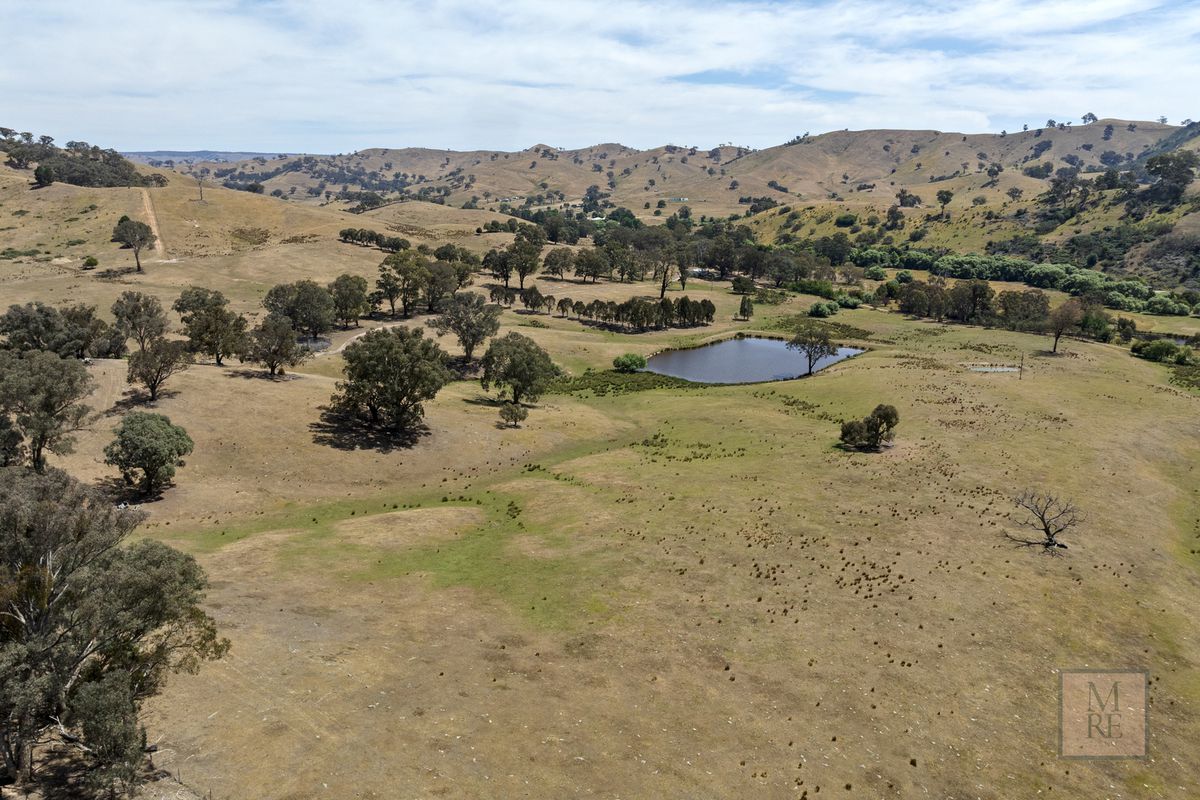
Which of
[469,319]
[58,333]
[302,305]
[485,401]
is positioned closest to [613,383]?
[469,319]

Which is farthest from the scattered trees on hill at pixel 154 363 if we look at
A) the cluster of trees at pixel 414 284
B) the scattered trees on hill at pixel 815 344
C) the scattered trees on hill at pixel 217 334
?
the scattered trees on hill at pixel 815 344

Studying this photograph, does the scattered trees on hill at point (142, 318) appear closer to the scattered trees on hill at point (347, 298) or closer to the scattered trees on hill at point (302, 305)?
the scattered trees on hill at point (302, 305)

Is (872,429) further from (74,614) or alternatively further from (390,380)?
(74,614)

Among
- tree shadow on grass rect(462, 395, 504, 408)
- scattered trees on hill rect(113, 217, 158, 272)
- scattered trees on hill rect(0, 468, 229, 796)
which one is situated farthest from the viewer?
scattered trees on hill rect(113, 217, 158, 272)

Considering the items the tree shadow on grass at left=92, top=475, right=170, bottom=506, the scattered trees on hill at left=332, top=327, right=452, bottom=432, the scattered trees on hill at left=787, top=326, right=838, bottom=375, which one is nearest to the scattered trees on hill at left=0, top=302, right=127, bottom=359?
the tree shadow on grass at left=92, top=475, right=170, bottom=506

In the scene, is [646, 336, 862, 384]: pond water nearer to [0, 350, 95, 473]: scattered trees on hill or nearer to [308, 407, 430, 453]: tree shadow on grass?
[308, 407, 430, 453]: tree shadow on grass
